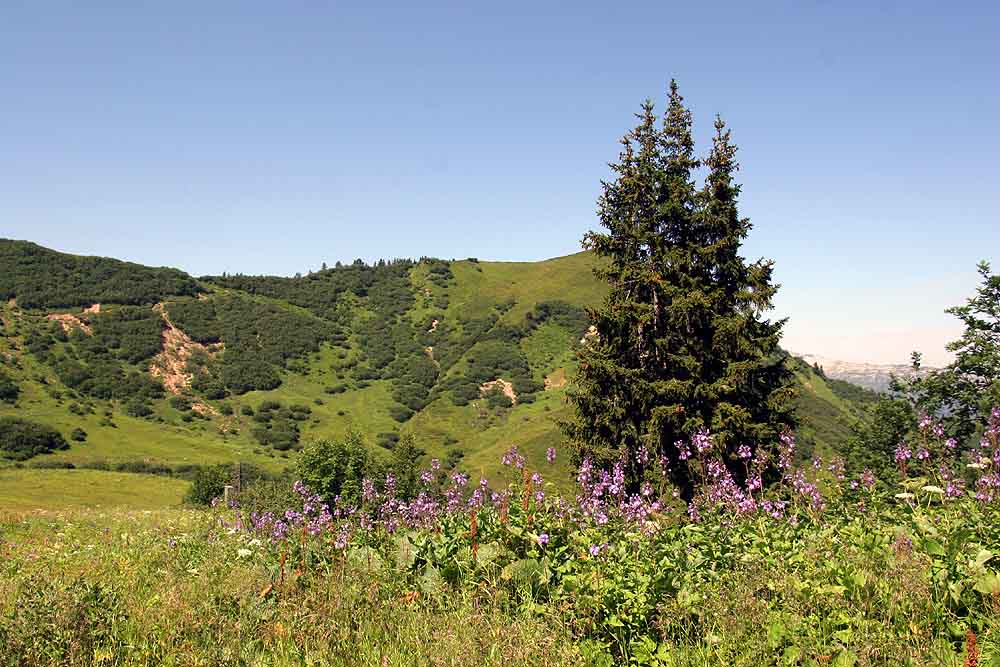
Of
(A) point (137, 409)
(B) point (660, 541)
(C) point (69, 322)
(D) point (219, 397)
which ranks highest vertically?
(C) point (69, 322)

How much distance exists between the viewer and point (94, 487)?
259 feet

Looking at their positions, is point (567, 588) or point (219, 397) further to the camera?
point (219, 397)

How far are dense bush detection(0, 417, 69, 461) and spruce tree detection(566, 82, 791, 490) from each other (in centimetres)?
11388

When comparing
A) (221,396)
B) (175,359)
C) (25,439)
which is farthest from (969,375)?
(175,359)

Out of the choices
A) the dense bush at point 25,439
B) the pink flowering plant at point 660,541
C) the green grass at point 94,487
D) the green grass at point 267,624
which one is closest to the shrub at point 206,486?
the green grass at point 94,487

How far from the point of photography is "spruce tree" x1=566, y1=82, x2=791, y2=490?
22562 millimetres

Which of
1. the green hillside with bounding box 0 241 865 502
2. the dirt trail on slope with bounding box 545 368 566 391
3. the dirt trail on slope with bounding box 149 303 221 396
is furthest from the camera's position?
the dirt trail on slope with bounding box 545 368 566 391

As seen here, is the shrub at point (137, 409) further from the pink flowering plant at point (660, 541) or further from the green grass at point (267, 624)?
the green grass at point (267, 624)

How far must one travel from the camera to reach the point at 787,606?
17.0ft

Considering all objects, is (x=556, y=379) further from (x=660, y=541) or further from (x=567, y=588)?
(x=567, y=588)

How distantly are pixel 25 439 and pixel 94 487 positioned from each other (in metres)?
42.2

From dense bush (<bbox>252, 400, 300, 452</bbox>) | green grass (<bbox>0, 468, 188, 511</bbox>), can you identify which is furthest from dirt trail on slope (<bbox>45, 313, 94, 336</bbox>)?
green grass (<bbox>0, 468, 188, 511</bbox>)

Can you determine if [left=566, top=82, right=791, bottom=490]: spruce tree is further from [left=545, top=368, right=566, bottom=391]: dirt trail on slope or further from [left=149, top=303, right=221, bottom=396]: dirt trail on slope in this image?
[left=149, top=303, right=221, bottom=396]: dirt trail on slope

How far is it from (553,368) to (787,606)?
18486 centimetres
